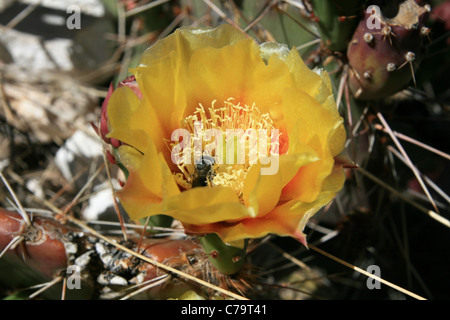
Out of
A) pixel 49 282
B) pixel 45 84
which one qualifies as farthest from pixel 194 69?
pixel 45 84

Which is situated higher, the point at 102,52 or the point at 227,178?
the point at 102,52

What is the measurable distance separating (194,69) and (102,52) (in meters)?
1.24

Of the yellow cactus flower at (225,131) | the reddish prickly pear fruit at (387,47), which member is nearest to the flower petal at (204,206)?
the yellow cactus flower at (225,131)

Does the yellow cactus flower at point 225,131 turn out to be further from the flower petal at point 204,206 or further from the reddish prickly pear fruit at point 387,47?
the reddish prickly pear fruit at point 387,47

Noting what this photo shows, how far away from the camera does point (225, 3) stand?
1.48 meters

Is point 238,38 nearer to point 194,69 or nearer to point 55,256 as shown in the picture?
point 194,69

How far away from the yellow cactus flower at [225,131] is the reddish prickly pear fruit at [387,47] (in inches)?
9.0

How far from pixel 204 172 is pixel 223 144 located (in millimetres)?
81

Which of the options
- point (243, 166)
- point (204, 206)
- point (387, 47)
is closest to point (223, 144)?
point (243, 166)

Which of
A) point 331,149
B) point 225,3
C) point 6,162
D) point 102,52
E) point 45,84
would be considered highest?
point 102,52

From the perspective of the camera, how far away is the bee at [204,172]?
1083mm

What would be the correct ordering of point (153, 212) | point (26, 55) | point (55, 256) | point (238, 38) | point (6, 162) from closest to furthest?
point (153, 212), point (238, 38), point (55, 256), point (6, 162), point (26, 55)

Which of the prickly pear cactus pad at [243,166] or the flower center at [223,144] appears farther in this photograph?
the flower center at [223,144]

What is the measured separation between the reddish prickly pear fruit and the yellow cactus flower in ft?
0.75
